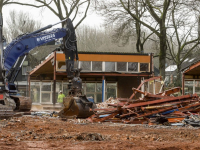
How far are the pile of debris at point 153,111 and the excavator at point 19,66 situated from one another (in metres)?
1.22

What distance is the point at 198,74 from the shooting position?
32281mm

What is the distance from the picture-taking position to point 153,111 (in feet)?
49.6

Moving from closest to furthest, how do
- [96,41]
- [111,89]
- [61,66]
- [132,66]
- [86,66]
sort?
[61,66] → [86,66] → [132,66] → [111,89] → [96,41]

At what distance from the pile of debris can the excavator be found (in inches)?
47.8

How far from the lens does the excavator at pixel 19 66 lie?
1534cm

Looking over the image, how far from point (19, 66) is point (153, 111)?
333 inches

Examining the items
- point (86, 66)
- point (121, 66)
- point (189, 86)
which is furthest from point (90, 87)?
point (189, 86)

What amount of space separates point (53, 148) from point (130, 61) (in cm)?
2659

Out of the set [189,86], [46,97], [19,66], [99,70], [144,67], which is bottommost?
[46,97]

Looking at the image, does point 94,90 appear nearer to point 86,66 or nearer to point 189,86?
point 86,66

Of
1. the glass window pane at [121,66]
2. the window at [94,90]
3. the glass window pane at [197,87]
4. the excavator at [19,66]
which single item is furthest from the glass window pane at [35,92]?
the excavator at [19,66]

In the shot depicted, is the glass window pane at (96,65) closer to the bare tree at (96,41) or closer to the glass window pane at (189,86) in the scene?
the glass window pane at (189,86)

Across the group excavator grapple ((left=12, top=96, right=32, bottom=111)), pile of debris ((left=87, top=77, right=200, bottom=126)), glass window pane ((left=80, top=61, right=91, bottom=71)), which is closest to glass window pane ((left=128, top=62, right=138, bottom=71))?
glass window pane ((left=80, top=61, right=91, bottom=71))

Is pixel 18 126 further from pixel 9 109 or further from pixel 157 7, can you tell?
pixel 157 7
